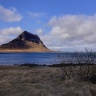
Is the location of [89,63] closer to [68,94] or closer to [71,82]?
[71,82]

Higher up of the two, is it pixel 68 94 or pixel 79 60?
pixel 79 60

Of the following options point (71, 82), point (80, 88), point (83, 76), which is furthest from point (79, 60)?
point (80, 88)

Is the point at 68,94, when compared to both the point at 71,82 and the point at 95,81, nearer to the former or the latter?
the point at 71,82

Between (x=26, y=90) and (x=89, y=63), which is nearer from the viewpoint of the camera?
(x=26, y=90)

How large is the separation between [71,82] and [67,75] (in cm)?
267

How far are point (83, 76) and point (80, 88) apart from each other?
3435 mm

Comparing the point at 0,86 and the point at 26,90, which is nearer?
the point at 26,90

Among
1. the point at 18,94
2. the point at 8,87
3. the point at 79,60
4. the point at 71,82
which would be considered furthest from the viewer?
the point at 79,60

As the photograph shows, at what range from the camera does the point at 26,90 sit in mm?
11406

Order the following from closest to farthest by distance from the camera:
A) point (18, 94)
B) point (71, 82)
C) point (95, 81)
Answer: point (18, 94) < point (71, 82) < point (95, 81)

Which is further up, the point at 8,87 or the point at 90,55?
the point at 90,55

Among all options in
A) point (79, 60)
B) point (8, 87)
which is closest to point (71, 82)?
point (8, 87)

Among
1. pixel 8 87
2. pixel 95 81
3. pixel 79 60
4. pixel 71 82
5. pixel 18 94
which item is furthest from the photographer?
pixel 79 60

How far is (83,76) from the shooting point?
1548 cm
